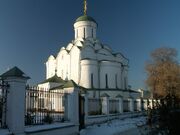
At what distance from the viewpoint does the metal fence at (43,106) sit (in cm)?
1048

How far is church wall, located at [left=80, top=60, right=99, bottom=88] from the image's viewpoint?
33.2 meters

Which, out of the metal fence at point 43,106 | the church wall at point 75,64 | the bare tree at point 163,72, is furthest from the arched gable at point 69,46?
the metal fence at point 43,106

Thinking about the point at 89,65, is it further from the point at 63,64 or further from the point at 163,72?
the point at 163,72

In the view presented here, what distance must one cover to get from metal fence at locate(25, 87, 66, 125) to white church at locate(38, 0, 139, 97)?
18.1 metres

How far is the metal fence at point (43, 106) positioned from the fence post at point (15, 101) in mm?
1182

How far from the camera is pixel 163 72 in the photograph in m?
30.2

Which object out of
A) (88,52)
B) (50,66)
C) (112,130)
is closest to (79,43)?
(88,52)

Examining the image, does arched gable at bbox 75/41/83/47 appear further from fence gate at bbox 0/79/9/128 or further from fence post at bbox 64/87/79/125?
fence gate at bbox 0/79/9/128

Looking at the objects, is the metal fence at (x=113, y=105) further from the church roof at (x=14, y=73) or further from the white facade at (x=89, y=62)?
the church roof at (x=14, y=73)

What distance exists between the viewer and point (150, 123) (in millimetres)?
7898

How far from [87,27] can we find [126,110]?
1453cm

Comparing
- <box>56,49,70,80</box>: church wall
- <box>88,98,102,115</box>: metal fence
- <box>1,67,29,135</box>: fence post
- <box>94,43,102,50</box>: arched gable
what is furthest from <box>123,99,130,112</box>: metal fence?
<box>1,67,29,135</box>: fence post

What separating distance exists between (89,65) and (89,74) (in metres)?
1.11

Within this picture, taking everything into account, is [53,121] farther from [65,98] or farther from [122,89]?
[122,89]
